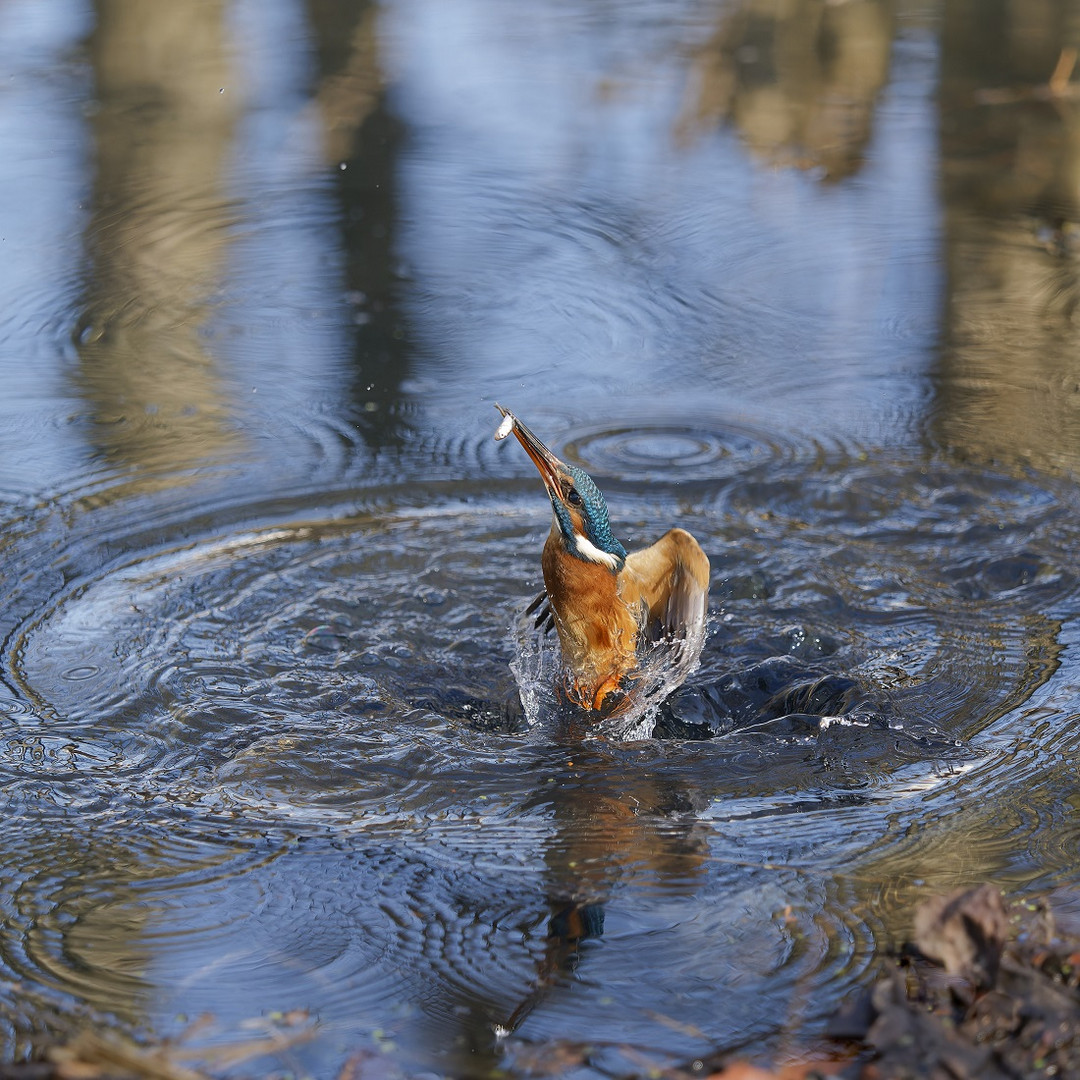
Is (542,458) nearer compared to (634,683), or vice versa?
(542,458)

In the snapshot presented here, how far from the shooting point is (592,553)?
166 inches

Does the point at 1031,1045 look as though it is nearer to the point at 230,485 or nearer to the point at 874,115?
the point at 230,485

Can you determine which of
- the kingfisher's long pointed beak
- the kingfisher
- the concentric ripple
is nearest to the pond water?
the concentric ripple

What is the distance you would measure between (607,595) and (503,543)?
0.89 meters

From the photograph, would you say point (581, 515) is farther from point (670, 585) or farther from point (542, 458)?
point (670, 585)

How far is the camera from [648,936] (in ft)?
9.82

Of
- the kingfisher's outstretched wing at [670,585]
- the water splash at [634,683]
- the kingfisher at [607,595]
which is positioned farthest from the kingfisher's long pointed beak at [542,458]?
the water splash at [634,683]

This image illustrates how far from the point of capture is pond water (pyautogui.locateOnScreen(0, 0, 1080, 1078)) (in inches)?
117

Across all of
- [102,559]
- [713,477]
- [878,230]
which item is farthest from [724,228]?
[102,559]

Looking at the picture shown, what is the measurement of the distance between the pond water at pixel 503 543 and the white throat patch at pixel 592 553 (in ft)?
1.48

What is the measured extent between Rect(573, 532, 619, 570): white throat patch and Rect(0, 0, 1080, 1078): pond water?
45 centimetres

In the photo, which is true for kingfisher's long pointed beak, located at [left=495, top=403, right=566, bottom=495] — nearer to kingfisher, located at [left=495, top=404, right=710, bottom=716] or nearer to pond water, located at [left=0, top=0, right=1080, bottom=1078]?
kingfisher, located at [left=495, top=404, right=710, bottom=716]

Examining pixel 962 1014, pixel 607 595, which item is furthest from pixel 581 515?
pixel 962 1014

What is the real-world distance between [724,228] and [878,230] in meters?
0.85
